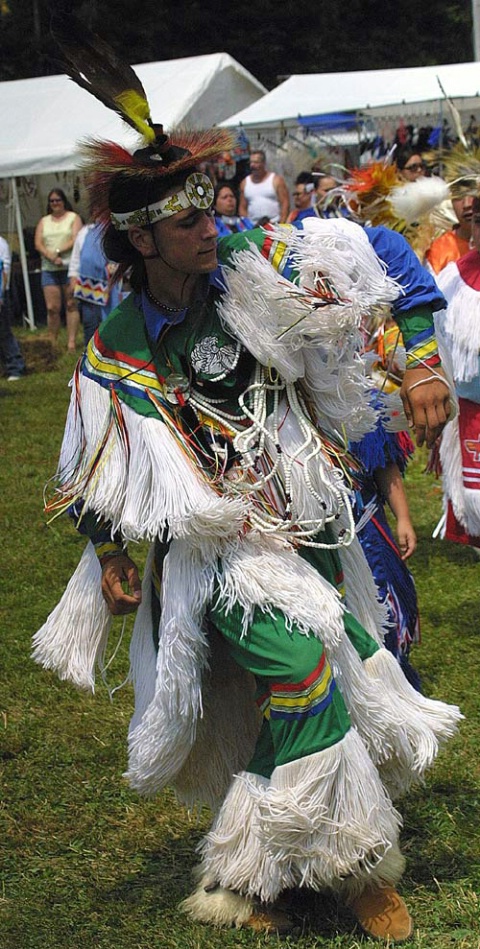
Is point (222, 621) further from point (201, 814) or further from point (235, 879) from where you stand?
point (201, 814)

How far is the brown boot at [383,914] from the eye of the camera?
3.03m

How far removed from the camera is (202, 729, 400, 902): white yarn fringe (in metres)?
2.80

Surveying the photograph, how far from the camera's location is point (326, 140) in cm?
1609

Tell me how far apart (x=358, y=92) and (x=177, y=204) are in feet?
42.3

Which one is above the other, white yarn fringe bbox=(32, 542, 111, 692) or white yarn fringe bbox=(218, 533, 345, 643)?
white yarn fringe bbox=(218, 533, 345, 643)

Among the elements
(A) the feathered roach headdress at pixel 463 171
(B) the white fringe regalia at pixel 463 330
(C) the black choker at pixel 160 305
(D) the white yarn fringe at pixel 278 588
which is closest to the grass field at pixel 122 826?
(B) the white fringe regalia at pixel 463 330

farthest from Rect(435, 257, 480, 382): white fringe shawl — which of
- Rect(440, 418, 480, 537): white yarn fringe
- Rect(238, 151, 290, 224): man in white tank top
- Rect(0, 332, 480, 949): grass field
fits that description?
Rect(238, 151, 290, 224): man in white tank top

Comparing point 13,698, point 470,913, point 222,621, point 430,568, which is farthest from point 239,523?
point 430,568

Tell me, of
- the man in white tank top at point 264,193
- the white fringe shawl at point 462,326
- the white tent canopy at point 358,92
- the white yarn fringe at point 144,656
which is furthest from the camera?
the white tent canopy at point 358,92

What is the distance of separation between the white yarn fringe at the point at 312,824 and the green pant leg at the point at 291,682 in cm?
4

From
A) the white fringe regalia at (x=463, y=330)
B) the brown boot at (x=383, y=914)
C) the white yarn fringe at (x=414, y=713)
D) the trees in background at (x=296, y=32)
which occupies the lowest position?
the brown boot at (x=383, y=914)

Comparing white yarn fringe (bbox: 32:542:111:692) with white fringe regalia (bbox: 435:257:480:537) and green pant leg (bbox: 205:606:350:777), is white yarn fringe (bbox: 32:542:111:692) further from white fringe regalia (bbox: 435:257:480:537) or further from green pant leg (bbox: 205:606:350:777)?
white fringe regalia (bbox: 435:257:480:537)

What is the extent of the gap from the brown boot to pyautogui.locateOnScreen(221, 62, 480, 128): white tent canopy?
1175 centimetres

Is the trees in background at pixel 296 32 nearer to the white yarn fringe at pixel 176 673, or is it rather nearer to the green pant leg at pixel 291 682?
the white yarn fringe at pixel 176 673
